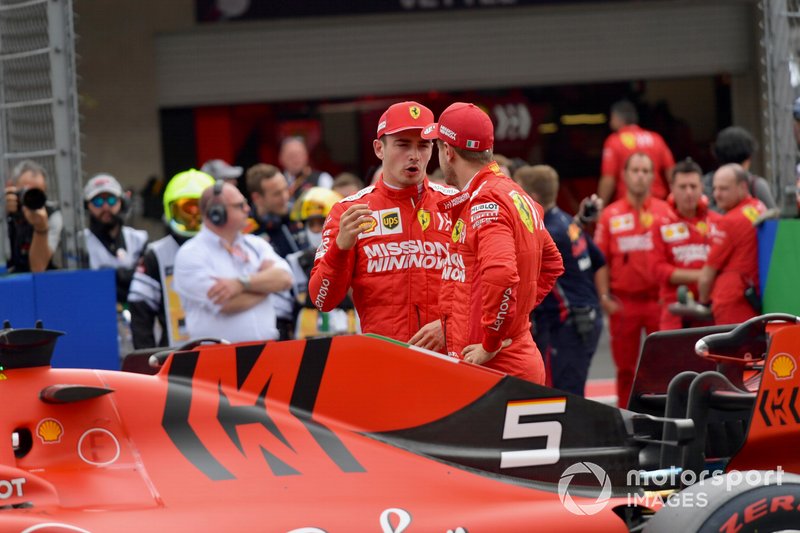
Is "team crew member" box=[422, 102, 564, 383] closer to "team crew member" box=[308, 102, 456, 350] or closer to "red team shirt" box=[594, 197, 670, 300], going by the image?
"team crew member" box=[308, 102, 456, 350]

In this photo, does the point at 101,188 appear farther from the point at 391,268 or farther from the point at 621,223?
the point at 391,268

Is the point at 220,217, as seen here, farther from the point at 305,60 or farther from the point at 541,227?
the point at 305,60

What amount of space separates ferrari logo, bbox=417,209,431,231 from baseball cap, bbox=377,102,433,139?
365mm

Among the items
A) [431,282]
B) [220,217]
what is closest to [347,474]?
[431,282]

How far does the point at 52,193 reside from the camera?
337 inches

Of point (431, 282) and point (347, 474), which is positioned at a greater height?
point (431, 282)

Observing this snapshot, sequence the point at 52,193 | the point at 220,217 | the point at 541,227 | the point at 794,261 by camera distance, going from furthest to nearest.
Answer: the point at 52,193, the point at 794,261, the point at 220,217, the point at 541,227

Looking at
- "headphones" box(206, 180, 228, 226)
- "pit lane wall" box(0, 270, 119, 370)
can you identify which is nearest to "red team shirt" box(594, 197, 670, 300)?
"headphones" box(206, 180, 228, 226)

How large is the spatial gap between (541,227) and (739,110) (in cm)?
1183

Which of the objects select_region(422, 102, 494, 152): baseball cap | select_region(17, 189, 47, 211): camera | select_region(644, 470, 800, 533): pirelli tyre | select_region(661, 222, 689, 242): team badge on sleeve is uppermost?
select_region(422, 102, 494, 152): baseball cap

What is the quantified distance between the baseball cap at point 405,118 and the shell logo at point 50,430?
6.74 ft

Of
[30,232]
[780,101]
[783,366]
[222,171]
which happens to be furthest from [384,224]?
[222,171]

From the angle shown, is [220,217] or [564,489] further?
[220,217]

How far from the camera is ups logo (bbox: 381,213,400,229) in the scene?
5.71 metres
